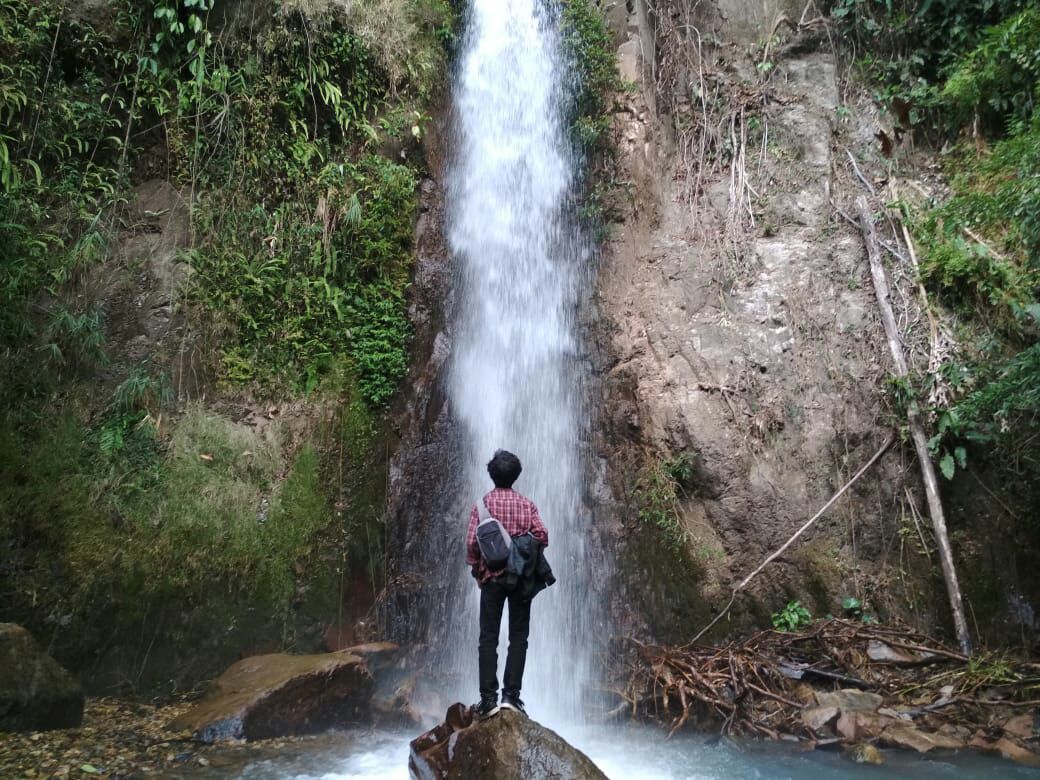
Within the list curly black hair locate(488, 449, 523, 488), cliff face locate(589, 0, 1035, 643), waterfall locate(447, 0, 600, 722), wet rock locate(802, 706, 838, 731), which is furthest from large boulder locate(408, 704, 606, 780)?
cliff face locate(589, 0, 1035, 643)

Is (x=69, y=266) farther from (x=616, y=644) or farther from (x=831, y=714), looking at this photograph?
(x=831, y=714)

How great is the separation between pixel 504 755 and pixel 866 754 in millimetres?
2836

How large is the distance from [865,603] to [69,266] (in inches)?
314

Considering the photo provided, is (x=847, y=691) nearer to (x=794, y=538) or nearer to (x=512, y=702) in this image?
(x=794, y=538)

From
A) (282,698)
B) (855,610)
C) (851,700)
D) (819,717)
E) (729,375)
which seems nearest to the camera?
(282,698)

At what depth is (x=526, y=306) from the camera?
8.52 metres

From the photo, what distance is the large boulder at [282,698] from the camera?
503 centimetres

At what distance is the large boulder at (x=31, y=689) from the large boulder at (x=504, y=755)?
2593 millimetres

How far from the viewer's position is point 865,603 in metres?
6.34

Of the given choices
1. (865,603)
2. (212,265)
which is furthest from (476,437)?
(865,603)

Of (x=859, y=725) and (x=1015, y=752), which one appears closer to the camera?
(x=1015, y=752)

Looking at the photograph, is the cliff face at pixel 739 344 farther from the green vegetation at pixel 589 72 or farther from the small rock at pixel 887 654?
the small rock at pixel 887 654

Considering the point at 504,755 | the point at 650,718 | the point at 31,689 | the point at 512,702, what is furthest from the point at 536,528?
the point at 31,689

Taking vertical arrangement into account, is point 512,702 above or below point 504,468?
below
